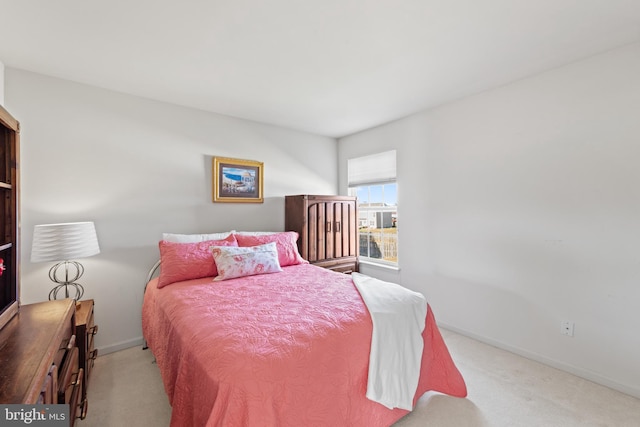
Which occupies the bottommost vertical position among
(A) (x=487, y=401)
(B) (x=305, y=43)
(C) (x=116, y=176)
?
(A) (x=487, y=401)

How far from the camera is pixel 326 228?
3719mm

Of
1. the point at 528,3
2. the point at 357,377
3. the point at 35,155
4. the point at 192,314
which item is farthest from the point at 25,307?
the point at 528,3

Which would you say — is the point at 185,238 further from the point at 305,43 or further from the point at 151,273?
the point at 305,43

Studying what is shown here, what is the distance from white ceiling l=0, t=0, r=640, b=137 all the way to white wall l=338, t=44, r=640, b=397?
312 millimetres

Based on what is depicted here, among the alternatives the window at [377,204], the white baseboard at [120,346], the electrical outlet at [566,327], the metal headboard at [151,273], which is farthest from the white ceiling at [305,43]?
the white baseboard at [120,346]

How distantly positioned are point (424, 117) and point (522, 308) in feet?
7.24

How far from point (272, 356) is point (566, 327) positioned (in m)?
2.49

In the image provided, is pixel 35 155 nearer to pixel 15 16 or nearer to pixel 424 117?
pixel 15 16

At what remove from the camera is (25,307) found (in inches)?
62.0

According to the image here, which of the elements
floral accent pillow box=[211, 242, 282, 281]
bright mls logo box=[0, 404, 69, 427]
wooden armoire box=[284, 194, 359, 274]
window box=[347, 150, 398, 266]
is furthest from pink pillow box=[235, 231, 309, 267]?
bright mls logo box=[0, 404, 69, 427]

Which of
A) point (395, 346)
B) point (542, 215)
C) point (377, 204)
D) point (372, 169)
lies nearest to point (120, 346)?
point (395, 346)

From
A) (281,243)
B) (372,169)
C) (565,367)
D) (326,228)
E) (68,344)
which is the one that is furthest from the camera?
(372,169)

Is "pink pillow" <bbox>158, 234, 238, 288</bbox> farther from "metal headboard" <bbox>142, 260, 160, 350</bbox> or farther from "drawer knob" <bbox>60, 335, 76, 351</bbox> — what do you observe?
"drawer knob" <bbox>60, 335, 76, 351</bbox>

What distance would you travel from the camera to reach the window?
375 centimetres
